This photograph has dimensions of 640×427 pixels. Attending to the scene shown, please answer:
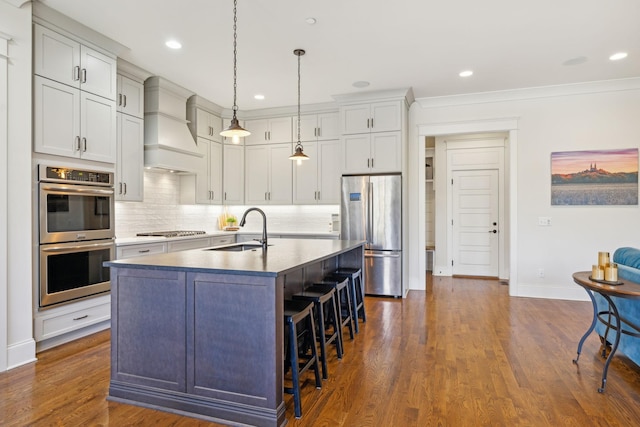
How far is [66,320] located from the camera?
3.24 metres

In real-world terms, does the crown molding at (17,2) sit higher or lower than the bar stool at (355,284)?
higher

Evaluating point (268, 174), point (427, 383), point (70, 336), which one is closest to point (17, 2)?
point (70, 336)

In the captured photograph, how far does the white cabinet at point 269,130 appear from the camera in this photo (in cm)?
588

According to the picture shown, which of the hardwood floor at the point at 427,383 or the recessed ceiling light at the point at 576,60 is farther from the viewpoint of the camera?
the recessed ceiling light at the point at 576,60

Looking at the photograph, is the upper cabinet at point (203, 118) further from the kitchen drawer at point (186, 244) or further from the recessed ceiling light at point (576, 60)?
the recessed ceiling light at point (576, 60)

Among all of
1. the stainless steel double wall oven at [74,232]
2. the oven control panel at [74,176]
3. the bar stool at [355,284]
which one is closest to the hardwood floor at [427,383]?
the bar stool at [355,284]

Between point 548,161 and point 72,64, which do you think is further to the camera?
point 548,161

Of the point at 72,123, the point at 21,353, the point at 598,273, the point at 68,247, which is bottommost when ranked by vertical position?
the point at 21,353

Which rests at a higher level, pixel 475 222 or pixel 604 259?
pixel 475 222

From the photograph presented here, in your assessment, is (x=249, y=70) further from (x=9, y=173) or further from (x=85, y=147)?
(x=9, y=173)

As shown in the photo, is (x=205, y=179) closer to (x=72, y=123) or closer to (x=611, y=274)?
(x=72, y=123)

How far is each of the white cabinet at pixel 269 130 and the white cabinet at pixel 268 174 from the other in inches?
3.8

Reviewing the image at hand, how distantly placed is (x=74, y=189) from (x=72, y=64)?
44.1 inches

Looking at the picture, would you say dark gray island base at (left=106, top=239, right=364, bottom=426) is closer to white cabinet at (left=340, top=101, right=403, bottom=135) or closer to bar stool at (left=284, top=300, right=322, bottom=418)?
bar stool at (left=284, top=300, right=322, bottom=418)
